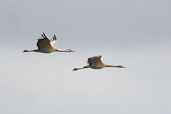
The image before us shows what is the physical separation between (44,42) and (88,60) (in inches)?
202

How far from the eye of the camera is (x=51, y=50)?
11494 cm

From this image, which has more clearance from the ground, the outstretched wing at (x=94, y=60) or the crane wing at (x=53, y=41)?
the crane wing at (x=53, y=41)

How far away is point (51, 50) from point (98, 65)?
5.92m

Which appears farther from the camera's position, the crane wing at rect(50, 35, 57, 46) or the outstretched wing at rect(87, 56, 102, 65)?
the crane wing at rect(50, 35, 57, 46)

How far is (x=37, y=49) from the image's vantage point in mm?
114062

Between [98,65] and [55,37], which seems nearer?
[98,65]

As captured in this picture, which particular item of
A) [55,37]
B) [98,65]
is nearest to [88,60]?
[98,65]

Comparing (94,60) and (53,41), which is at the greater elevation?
(53,41)

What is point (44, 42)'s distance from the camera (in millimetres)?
112625

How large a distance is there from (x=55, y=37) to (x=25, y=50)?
3.58m

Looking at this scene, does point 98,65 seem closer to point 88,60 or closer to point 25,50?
point 88,60

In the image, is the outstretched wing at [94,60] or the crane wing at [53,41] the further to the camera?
the crane wing at [53,41]

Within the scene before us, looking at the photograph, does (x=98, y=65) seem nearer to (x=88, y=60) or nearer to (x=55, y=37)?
(x=88, y=60)

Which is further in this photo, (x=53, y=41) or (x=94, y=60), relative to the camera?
(x=53, y=41)
